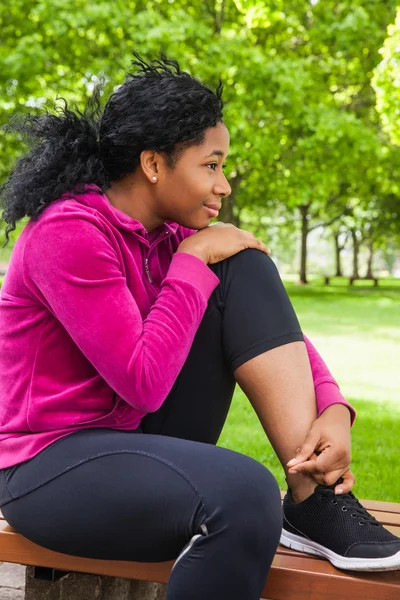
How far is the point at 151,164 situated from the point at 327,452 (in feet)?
2.90

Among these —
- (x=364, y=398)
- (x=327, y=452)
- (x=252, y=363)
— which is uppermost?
(x=252, y=363)

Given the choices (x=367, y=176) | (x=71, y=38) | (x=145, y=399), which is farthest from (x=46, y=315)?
(x=367, y=176)

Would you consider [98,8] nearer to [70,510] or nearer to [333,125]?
[333,125]

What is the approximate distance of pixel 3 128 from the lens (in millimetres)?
2246

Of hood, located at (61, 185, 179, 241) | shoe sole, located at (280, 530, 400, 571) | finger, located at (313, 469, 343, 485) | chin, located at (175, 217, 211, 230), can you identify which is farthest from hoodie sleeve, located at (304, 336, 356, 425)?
hood, located at (61, 185, 179, 241)

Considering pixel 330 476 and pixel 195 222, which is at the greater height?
pixel 195 222

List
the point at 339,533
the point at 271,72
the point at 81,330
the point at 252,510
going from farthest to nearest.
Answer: the point at 271,72, the point at 339,533, the point at 81,330, the point at 252,510

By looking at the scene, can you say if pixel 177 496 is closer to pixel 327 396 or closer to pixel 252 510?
pixel 252 510

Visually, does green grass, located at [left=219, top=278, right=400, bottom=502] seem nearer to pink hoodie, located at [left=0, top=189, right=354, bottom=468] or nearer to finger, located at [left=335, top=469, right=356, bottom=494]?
finger, located at [left=335, top=469, right=356, bottom=494]

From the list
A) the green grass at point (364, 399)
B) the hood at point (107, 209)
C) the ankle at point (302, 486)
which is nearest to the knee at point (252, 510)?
the ankle at point (302, 486)

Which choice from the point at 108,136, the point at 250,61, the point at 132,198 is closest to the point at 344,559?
the point at 132,198

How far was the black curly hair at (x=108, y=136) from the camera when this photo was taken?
6.75ft

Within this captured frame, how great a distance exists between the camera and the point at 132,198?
2193 millimetres

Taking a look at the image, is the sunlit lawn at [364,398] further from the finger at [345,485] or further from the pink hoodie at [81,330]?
the pink hoodie at [81,330]
